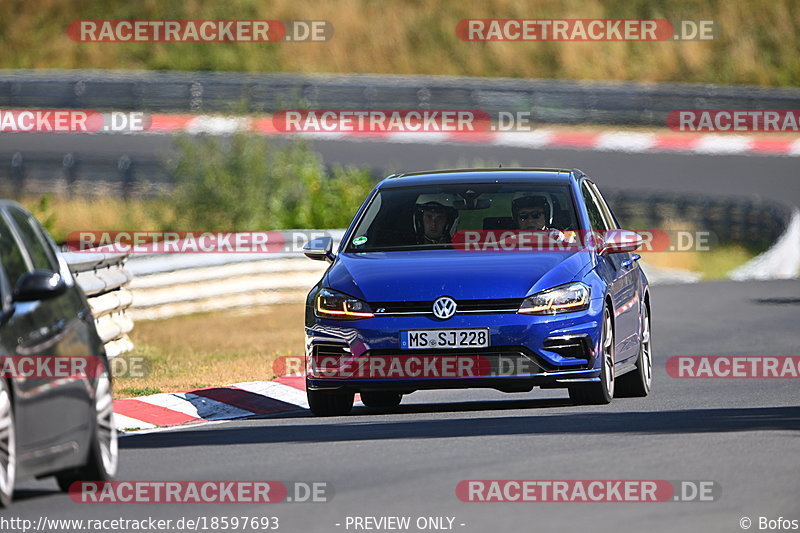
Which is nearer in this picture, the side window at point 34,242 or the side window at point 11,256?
the side window at point 11,256

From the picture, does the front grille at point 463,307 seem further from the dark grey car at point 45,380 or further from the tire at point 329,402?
the dark grey car at point 45,380

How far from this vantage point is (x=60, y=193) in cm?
2986

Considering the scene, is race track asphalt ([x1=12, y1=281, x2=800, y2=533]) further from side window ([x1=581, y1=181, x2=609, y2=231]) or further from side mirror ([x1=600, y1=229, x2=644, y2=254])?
side window ([x1=581, y1=181, x2=609, y2=231])

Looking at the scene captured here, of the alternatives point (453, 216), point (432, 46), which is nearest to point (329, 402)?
point (453, 216)

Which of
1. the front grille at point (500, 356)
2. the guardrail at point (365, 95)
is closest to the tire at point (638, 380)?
the front grille at point (500, 356)

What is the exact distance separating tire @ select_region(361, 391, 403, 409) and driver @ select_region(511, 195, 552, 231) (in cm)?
149

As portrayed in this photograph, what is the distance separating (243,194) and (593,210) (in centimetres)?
1345

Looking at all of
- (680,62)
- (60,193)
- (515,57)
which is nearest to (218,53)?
(515,57)

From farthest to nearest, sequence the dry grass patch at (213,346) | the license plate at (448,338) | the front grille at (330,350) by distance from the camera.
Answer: the dry grass patch at (213,346), the front grille at (330,350), the license plate at (448,338)

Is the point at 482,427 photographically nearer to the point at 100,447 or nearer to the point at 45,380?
the point at 100,447

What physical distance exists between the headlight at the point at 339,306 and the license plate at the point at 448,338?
0.34m

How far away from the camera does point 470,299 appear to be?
11.0 m

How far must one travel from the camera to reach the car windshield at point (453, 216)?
12016 mm

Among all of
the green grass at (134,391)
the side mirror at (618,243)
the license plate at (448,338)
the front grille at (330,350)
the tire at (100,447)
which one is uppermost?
the side mirror at (618,243)
